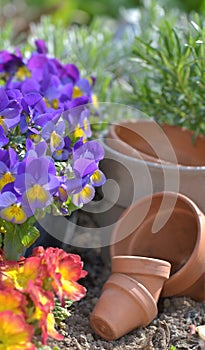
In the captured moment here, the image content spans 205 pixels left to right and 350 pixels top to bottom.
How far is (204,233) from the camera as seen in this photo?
1.64 metres

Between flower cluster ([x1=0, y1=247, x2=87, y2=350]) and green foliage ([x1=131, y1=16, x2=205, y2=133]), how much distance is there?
2.49ft

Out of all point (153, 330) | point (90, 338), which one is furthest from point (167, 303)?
point (90, 338)

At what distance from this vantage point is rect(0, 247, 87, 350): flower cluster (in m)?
1.20

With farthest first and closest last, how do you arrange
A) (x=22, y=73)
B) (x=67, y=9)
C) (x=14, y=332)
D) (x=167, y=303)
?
(x=67, y=9), (x=22, y=73), (x=167, y=303), (x=14, y=332)

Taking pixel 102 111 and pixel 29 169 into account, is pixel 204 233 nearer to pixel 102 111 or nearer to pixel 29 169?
pixel 29 169

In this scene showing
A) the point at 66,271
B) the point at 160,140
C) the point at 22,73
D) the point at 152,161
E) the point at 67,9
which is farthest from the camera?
the point at 67,9

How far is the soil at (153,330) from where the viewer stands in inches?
59.4

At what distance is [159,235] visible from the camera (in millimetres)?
1793

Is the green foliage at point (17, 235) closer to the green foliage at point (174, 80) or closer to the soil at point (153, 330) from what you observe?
the soil at point (153, 330)

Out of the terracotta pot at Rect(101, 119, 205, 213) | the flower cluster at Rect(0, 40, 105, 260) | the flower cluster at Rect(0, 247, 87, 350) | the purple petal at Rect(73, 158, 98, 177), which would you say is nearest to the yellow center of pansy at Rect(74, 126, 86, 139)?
the flower cluster at Rect(0, 40, 105, 260)

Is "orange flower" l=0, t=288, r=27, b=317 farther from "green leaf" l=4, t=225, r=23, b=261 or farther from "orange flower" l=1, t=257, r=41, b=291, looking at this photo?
"green leaf" l=4, t=225, r=23, b=261

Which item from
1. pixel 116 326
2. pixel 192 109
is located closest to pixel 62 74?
pixel 192 109

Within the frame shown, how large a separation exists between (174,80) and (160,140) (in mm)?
178

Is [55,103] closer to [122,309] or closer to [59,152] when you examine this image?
[59,152]
